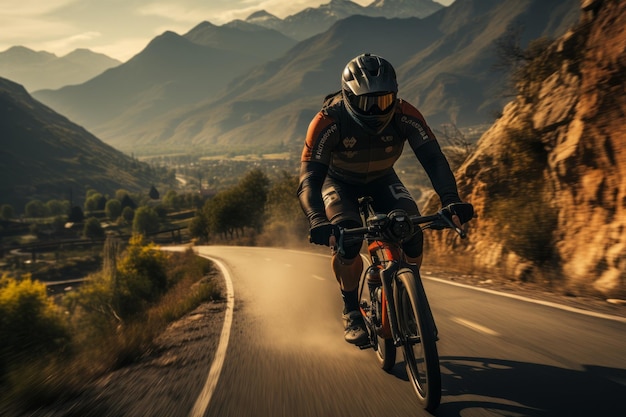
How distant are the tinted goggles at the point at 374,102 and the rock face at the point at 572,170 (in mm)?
4854

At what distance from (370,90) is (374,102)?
176mm

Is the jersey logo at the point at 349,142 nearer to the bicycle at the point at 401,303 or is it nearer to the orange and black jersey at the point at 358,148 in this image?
the orange and black jersey at the point at 358,148

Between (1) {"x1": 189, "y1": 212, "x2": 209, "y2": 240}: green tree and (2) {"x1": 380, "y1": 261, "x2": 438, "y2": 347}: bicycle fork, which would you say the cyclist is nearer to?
(2) {"x1": 380, "y1": 261, "x2": 438, "y2": 347}: bicycle fork

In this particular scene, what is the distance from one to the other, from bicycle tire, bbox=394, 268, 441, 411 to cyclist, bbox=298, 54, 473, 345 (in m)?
0.90

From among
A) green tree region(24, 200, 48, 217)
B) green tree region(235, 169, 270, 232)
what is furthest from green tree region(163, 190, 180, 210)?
green tree region(235, 169, 270, 232)

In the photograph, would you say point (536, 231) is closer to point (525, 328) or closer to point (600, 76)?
point (600, 76)

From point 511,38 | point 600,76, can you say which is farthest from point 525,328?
point 511,38

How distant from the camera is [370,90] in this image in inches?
170

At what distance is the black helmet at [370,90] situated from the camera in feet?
14.3

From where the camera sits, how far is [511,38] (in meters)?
14.0

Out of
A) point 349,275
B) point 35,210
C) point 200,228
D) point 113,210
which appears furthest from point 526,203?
point 35,210

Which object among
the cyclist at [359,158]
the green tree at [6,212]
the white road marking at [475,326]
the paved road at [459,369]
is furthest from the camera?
the green tree at [6,212]

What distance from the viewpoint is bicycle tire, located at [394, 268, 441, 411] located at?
3.38m

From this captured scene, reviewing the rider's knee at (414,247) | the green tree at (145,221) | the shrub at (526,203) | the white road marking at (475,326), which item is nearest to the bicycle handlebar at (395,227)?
the rider's knee at (414,247)
